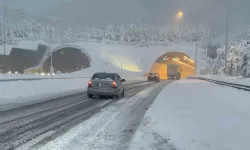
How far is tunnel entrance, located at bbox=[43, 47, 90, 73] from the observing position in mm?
116312

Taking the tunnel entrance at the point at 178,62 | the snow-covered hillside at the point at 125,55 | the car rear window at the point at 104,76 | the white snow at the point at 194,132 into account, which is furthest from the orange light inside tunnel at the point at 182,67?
the white snow at the point at 194,132

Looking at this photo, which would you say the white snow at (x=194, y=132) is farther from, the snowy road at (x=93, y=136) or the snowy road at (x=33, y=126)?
the snowy road at (x=33, y=126)

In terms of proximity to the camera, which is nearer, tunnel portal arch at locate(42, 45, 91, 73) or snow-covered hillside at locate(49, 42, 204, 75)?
snow-covered hillside at locate(49, 42, 204, 75)

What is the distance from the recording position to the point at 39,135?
324 inches

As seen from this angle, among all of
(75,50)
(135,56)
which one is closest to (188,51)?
(135,56)

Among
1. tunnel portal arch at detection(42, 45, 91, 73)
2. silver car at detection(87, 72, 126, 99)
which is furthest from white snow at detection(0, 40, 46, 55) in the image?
silver car at detection(87, 72, 126, 99)

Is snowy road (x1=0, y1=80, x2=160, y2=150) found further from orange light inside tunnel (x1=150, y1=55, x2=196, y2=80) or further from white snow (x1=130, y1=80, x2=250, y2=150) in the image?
orange light inside tunnel (x1=150, y1=55, x2=196, y2=80)

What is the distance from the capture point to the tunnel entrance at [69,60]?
4579 inches

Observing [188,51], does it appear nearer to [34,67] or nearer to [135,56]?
[135,56]

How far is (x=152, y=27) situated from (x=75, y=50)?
77388 mm

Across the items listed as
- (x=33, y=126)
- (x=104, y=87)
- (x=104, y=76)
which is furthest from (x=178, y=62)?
(x=33, y=126)

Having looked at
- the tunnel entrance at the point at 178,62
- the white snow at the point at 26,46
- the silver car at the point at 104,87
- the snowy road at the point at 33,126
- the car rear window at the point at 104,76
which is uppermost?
the white snow at the point at 26,46

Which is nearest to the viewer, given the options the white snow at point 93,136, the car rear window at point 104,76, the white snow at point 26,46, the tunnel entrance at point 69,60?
the white snow at point 93,136

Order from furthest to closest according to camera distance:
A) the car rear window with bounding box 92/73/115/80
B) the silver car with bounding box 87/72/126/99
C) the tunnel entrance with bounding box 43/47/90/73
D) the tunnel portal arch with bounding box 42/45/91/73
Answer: the tunnel entrance with bounding box 43/47/90/73, the tunnel portal arch with bounding box 42/45/91/73, the car rear window with bounding box 92/73/115/80, the silver car with bounding box 87/72/126/99
